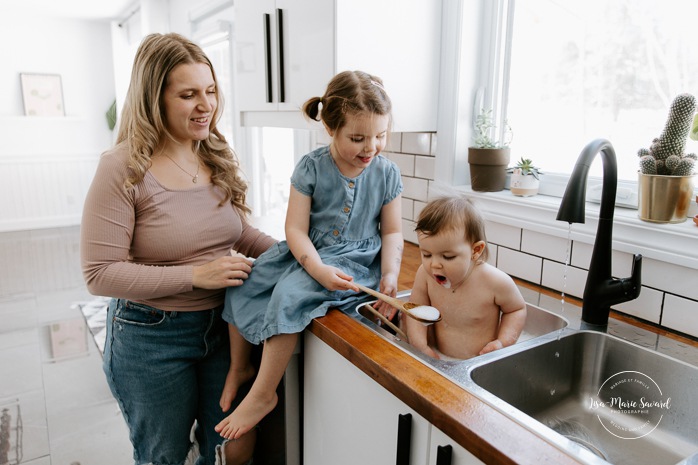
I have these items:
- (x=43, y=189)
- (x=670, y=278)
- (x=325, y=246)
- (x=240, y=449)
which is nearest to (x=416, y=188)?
(x=325, y=246)

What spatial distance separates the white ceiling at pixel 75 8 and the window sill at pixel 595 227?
15.6 ft

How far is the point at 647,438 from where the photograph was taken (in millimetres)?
999

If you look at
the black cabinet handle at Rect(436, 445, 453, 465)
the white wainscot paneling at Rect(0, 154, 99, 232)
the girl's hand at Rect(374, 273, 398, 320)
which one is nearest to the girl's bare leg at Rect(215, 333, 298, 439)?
the girl's hand at Rect(374, 273, 398, 320)

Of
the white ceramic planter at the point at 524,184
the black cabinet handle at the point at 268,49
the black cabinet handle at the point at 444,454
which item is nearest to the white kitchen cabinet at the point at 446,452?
the black cabinet handle at the point at 444,454

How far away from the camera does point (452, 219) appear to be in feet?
3.53

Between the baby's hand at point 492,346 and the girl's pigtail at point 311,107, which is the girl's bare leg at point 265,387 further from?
the girl's pigtail at point 311,107

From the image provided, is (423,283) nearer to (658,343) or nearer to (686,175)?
(658,343)

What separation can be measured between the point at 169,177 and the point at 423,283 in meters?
0.65

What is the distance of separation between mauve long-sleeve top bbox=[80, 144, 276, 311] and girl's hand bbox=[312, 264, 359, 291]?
299 millimetres

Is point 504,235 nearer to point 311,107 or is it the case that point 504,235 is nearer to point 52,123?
point 311,107

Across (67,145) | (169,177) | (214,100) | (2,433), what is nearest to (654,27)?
(214,100)

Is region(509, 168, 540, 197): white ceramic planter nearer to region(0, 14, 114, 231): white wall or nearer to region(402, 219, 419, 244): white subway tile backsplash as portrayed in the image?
region(402, 219, 419, 244): white subway tile backsplash

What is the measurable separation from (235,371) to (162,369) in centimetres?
19

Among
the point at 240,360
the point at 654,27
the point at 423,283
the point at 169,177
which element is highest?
the point at 654,27
